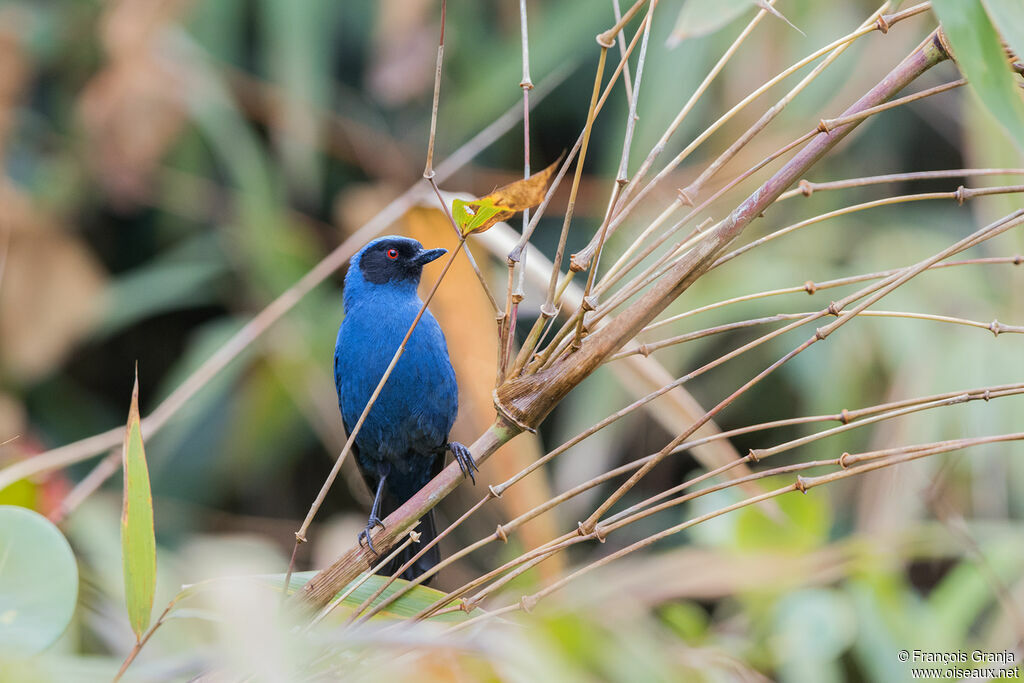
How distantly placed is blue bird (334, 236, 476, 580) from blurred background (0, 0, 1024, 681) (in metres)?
0.19

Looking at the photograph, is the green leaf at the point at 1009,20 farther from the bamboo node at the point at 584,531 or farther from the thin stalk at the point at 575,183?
the bamboo node at the point at 584,531

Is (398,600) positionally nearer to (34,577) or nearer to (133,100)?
(34,577)

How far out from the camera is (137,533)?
1.49m

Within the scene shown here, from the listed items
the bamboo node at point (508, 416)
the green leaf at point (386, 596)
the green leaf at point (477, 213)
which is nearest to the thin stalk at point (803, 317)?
the bamboo node at point (508, 416)

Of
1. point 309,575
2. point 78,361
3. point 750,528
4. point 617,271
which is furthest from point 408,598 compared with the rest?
point 78,361

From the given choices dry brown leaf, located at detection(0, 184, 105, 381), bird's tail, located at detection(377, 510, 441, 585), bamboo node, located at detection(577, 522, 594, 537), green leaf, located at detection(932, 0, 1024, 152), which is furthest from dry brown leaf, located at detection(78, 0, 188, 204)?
green leaf, located at detection(932, 0, 1024, 152)

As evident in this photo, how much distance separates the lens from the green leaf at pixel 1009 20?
1.04 m

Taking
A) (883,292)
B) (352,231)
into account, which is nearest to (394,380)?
(352,231)

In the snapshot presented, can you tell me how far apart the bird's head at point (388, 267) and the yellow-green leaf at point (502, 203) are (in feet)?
5.99

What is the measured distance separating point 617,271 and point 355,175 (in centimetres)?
433

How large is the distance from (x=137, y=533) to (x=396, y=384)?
151 cm

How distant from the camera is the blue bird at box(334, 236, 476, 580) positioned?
2.97m

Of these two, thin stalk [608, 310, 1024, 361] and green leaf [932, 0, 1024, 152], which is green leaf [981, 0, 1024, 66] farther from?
thin stalk [608, 310, 1024, 361]

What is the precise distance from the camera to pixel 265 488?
5.41m
